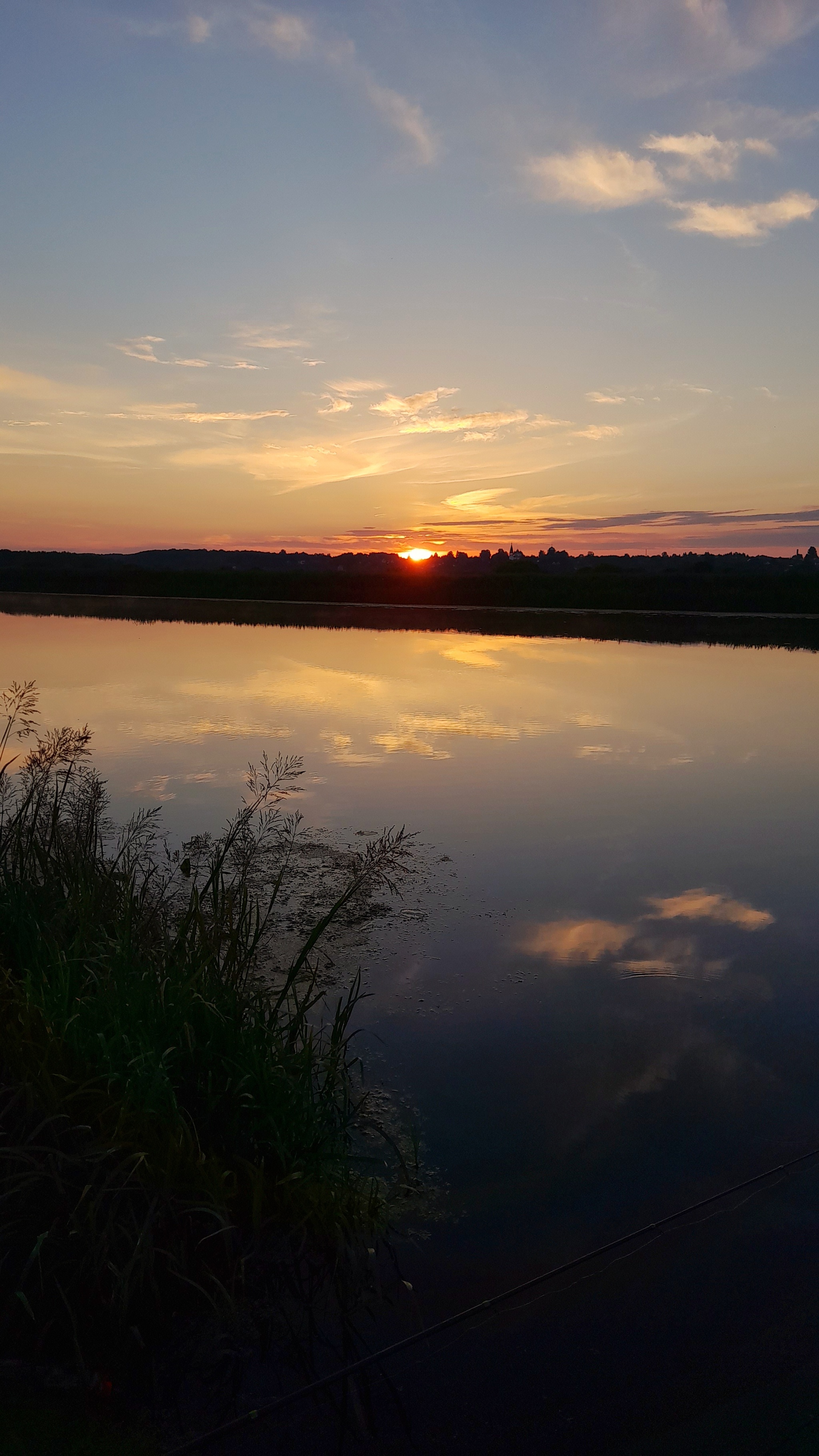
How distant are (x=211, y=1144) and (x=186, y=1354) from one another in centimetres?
71

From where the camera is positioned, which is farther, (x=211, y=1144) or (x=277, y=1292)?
(x=211, y=1144)

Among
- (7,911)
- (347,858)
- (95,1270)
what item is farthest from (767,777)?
(95,1270)

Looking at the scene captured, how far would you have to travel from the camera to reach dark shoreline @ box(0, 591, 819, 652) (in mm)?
34500

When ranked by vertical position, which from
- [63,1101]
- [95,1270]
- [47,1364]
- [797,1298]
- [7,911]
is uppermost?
[7,911]

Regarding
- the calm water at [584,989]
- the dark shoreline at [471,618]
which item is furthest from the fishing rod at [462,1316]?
the dark shoreline at [471,618]

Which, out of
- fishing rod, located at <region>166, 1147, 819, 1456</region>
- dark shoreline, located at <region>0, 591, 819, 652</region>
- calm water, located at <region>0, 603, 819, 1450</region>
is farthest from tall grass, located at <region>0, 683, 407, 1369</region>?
dark shoreline, located at <region>0, 591, 819, 652</region>

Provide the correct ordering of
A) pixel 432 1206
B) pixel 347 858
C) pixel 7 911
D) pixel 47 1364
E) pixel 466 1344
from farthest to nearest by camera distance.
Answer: pixel 347 858, pixel 7 911, pixel 432 1206, pixel 466 1344, pixel 47 1364

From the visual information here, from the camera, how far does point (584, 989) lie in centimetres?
579

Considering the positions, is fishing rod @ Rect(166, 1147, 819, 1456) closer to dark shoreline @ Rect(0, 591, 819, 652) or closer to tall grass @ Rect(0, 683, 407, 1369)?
tall grass @ Rect(0, 683, 407, 1369)

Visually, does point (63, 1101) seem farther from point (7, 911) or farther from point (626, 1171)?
point (626, 1171)

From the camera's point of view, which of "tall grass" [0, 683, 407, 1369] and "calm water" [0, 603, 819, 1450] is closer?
"tall grass" [0, 683, 407, 1369]

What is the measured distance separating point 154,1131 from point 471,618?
42119 mm

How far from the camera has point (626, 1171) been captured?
4008 millimetres

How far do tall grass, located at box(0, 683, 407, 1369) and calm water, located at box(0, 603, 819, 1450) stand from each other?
52cm
